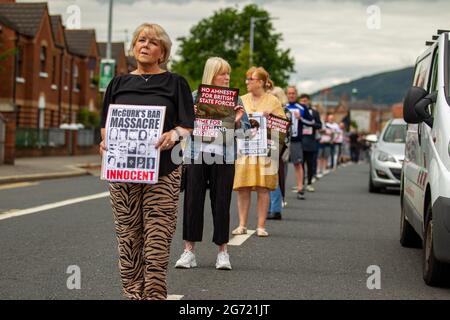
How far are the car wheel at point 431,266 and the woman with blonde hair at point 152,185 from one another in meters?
2.53

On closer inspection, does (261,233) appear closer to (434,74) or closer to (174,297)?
(434,74)

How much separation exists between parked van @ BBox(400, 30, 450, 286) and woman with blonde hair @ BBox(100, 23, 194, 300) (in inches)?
90.3

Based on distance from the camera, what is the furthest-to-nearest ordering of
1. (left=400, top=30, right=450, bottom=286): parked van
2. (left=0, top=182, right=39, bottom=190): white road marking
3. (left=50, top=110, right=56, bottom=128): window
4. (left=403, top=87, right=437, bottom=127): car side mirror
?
(left=50, top=110, right=56, bottom=128): window, (left=0, top=182, right=39, bottom=190): white road marking, (left=403, top=87, right=437, bottom=127): car side mirror, (left=400, top=30, right=450, bottom=286): parked van

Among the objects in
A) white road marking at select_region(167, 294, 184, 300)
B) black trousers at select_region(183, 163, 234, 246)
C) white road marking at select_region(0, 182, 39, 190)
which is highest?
black trousers at select_region(183, 163, 234, 246)

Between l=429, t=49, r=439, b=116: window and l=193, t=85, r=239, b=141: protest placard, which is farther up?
l=429, t=49, r=439, b=116: window

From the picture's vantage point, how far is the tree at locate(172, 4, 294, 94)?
83.4m

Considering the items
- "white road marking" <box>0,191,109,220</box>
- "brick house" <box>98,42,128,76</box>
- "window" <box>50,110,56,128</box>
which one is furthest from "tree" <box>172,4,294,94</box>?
"white road marking" <box>0,191,109,220</box>

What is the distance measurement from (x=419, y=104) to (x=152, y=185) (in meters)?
3.06

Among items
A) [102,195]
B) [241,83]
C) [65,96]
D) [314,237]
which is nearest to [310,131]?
[102,195]

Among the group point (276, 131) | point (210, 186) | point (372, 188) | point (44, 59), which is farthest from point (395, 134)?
point (44, 59)

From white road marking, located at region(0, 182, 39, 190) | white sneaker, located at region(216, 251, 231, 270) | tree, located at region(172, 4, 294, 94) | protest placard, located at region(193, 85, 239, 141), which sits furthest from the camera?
tree, located at region(172, 4, 294, 94)

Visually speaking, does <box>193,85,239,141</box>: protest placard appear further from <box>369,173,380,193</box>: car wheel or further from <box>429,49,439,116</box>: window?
<box>369,173,380,193</box>: car wheel

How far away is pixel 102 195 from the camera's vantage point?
17.4 meters

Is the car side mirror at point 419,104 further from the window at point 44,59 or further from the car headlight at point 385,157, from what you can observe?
the window at point 44,59
